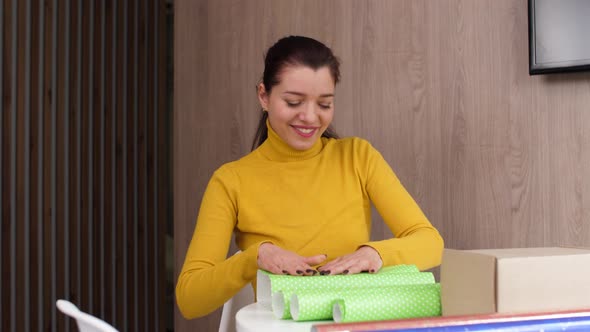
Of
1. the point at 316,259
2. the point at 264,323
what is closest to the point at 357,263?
the point at 316,259

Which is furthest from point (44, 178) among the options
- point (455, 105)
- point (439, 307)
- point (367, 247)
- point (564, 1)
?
point (439, 307)

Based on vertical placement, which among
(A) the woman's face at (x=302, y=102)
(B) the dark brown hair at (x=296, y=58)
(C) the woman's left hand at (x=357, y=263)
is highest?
→ (B) the dark brown hair at (x=296, y=58)

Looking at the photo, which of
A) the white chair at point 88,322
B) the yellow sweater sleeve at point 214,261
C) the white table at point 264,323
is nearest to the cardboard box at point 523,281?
the white table at point 264,323

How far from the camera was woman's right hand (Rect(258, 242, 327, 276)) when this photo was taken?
4.11 ft

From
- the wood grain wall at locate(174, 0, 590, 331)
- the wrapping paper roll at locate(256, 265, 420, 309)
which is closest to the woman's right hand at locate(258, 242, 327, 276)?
the wrapping paper roll at locate(256, 265, 420, 309)

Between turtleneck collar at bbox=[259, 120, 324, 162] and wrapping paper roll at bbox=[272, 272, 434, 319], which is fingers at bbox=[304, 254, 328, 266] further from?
turtleneck collar at bbox=[259, 120, 324, 162]

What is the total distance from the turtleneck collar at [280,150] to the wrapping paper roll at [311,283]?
2.43ft

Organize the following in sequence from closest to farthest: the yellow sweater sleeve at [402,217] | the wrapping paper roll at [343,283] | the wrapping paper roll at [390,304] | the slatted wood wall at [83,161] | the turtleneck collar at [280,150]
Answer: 1. the wrapping paper roll at [390,304]
2. the wrapping paper roll at [343,283]
3. the yellow sweater sleeve at [402,217]
4. the turtleneck collar at [280,150]
5. the slatted wood wall at [83,161]

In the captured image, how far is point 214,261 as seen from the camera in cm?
165

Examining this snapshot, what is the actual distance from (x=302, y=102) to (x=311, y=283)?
76 cm

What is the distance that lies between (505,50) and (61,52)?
179cm

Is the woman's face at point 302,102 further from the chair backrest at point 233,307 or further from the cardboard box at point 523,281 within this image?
the cardboard box at point 523,281

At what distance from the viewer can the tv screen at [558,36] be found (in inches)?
73.6

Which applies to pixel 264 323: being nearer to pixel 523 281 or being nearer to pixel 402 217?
pixel 523 281
